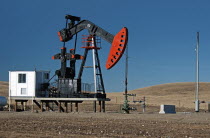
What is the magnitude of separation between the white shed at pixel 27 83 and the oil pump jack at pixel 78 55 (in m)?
2.13

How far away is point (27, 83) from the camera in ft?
123

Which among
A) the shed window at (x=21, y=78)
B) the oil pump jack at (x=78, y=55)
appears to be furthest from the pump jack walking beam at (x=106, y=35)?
the shed window at (x=21, y=78)

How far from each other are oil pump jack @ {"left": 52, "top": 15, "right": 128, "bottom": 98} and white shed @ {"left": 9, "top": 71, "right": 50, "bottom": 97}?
6.99 feet

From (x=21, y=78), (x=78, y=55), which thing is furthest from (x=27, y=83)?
(x=78, y=55)

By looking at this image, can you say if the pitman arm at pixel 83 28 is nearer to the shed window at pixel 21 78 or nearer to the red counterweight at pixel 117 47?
the red counterweight at pixel 117 47

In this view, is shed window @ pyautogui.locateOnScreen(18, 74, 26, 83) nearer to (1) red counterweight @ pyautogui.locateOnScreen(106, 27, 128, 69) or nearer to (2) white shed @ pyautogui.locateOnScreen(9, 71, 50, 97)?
(2) white shed @ pyautogui.locateOnScreen(9, 71, 50, 97)

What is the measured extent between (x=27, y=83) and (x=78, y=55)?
5016 mm

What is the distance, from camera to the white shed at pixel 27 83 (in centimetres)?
3725

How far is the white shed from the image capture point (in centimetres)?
3725

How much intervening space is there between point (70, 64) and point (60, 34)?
2.48m

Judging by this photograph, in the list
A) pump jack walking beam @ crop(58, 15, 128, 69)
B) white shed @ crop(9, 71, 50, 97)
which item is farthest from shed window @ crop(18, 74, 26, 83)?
pump jack walking beam @ crop(58, 15, 128, 69)

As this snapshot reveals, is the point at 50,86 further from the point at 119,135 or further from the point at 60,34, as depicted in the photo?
the point at 119,135

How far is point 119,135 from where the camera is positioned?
16.3 m

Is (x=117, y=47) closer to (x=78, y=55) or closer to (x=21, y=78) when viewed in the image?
(x=78, y=55)
